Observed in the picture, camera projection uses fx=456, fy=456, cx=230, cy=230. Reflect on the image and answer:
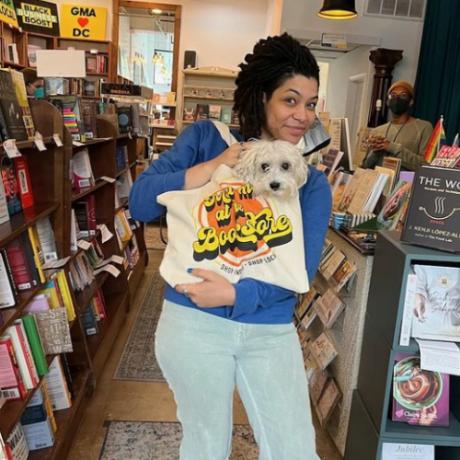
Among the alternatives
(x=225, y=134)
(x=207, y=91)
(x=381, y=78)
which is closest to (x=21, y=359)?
(x=225, y=134)

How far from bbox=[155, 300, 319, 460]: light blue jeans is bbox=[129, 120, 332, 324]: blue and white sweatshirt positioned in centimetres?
3

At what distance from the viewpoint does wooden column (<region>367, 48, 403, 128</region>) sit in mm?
5203

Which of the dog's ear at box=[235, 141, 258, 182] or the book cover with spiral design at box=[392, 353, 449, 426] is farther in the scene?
the book cover with spiral design at box=[392, 353, 449, 426]

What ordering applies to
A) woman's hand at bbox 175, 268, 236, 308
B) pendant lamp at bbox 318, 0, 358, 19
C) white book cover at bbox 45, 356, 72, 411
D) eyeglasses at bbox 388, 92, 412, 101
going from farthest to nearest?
pendant lamp at bbox 318, 0, 358, 19 < eyeglasses at bbox 388, 92, 412, 101 < white book cover at bbox 45, 356, 72, 411 < woman's hand at bbox 175, 268, 236, 308

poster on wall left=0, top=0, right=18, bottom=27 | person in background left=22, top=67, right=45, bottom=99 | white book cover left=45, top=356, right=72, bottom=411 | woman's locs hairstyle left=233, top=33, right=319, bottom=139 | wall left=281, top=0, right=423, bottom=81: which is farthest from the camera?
wall left=281, top=0, right=423, bottom=81

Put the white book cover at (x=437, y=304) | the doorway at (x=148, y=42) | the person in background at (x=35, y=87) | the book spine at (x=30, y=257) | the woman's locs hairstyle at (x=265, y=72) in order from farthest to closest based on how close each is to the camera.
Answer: the doorway at (x=148, y=42), the person in background at (x=35, y=87), the book spine at (x=30, y=257), the white book cover at (x=437, y=304), the woman's locs hairstyle at (x=265, y=72)

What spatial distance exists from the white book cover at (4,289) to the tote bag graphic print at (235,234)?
745 millimetres

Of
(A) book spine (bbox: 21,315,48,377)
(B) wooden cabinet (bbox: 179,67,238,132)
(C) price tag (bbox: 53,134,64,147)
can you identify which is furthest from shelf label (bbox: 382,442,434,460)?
(B) wooden cabinet (bbox: 179,67,238,132)

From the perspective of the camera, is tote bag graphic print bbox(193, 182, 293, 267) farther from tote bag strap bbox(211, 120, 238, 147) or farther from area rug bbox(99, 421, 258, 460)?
area rug bbox(99, 421, 258, 460)

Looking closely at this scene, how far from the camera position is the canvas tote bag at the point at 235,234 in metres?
1.07

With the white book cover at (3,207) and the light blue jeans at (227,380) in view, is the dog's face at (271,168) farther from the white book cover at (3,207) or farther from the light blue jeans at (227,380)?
the white book cover at (3,207)

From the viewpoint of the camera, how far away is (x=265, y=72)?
3.82 ft

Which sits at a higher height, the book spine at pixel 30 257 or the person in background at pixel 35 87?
the person in background at pixel 35 87

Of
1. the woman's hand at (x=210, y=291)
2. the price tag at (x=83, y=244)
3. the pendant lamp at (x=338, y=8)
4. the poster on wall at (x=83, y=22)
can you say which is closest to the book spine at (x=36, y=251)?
the price tag at (x=83, y=244)
